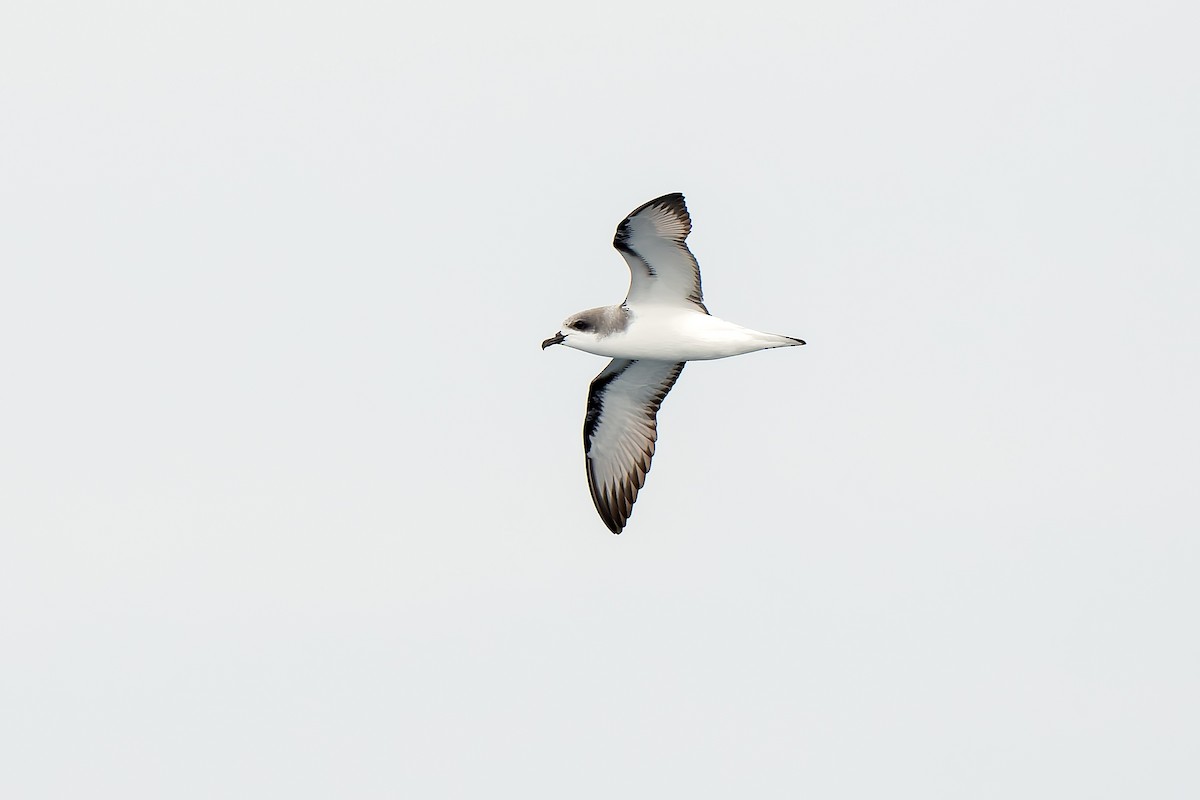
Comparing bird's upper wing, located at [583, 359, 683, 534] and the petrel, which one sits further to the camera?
bird's upper wing, located at [583, 359, 683, 534]

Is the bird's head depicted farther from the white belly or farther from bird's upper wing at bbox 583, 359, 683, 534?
bird's upper wing at bbox 583, 359, 683, 534

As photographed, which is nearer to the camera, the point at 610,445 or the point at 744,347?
the point at 744,347

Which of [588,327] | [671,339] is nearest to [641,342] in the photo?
[671,339]

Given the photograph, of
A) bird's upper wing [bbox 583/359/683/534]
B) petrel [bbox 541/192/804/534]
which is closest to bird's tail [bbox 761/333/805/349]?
petrel [bbox 541/192/804/534]

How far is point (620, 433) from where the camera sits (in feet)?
114

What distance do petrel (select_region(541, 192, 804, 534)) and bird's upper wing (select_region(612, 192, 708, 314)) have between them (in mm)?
16

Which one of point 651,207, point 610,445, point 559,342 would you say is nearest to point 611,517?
point 610,445

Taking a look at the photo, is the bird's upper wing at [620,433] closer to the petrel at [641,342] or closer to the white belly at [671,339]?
the petrel at [641,342]

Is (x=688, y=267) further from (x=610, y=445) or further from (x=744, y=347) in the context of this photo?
(x=610, y=445)

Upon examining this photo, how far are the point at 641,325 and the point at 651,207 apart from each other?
2247 mm

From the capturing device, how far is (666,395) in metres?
34.4

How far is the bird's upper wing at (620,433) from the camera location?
112 ft

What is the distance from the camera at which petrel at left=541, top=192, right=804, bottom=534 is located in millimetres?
31344

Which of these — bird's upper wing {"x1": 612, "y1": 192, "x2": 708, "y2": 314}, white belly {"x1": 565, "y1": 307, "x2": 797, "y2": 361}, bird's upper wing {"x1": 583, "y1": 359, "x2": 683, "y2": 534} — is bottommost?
bird's upper wing {"x1": 583, "y1": 359, "x2": 683, "y2": 534}
